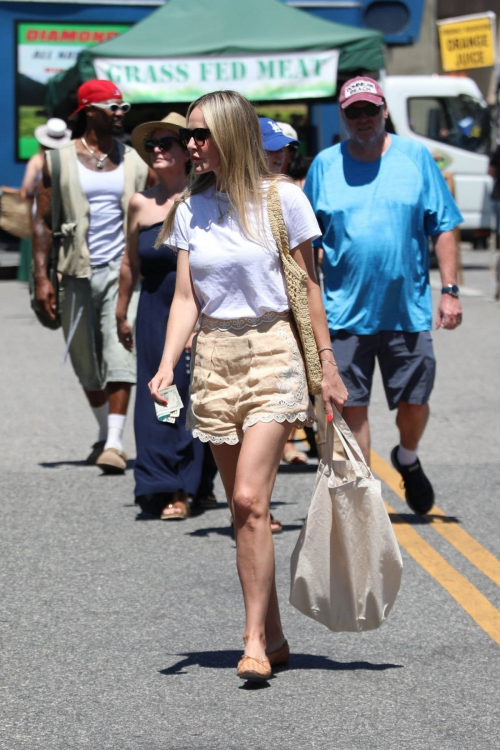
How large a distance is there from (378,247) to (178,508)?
164 cm

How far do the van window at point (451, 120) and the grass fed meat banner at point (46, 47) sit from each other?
490 centimetres

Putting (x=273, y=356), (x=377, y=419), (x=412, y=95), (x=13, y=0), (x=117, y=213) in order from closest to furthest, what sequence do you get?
(x=273, y=356)
(x=117, y=213)
(x=377, y=419)
(x=13, y=0)
(x=412, y=95)

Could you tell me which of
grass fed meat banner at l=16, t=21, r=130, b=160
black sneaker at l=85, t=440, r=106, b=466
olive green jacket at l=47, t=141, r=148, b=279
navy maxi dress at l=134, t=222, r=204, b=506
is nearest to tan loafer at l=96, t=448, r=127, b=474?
black sneaker at l=85, t=440, r=106, b=466

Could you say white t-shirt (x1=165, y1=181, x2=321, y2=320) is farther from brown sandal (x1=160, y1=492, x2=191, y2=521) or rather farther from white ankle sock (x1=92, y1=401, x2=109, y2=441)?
white ankle sock (x1=92, y1=401, x2=109, y2=441)

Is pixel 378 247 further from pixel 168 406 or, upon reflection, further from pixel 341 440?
pixel 168 406

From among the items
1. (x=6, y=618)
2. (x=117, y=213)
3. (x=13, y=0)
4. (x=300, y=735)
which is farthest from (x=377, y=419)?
(x=13, y=0)

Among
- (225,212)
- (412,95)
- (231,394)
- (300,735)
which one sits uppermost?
(412,95)

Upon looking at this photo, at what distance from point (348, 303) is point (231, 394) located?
183 centimetres

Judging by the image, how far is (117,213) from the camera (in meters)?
7.93

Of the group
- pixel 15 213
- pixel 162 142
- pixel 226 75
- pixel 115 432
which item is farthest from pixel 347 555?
pixel 15 213

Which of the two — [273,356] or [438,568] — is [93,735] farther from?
[438,568]

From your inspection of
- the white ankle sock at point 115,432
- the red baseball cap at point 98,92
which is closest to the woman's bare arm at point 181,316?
the red baseball cap at point 98,92

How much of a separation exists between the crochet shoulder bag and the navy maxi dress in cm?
236

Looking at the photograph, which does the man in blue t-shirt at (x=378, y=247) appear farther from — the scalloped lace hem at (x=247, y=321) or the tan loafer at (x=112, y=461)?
the tan loafer at (x=112, y=461)
